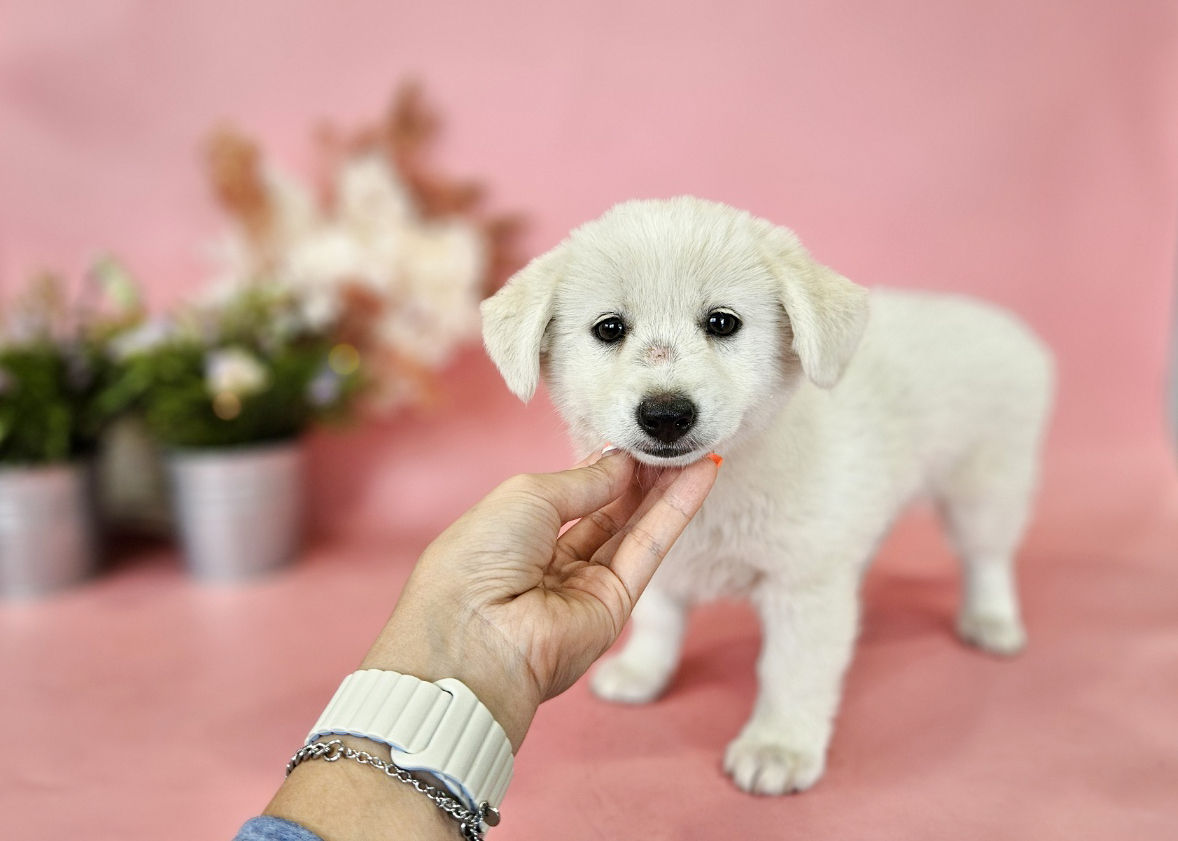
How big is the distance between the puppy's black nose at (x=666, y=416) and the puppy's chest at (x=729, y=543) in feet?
1.19

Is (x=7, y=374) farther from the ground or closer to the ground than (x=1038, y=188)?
closer to the ground

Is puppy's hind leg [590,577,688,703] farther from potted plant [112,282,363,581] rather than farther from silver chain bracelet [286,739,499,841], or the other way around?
potted plant [112,282,363,581]

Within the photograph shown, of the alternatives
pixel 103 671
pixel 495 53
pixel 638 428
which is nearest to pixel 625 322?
pixel 638 428

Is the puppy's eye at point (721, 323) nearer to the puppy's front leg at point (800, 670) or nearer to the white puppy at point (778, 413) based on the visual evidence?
the white puppy at point (778, 413)

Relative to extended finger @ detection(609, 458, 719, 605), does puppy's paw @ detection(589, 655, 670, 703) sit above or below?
below

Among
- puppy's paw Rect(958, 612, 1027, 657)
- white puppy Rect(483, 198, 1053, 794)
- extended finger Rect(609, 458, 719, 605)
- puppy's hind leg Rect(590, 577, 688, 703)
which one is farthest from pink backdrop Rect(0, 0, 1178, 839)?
extended finger Rect(609, 458, 719, 605)

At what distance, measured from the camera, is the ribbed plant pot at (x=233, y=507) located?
3.29m

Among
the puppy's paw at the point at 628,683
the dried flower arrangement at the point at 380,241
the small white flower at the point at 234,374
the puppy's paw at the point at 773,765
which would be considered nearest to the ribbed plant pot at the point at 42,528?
the small white flower at the point at 234,374

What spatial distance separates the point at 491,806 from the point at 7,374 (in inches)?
103

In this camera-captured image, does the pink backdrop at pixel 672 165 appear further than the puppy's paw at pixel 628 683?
Yes

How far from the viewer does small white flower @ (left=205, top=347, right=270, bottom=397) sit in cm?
318

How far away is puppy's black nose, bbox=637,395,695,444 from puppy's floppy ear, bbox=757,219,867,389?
0.26m

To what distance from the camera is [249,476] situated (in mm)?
3324

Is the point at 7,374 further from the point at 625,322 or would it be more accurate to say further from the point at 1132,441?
the point at 1132,441
